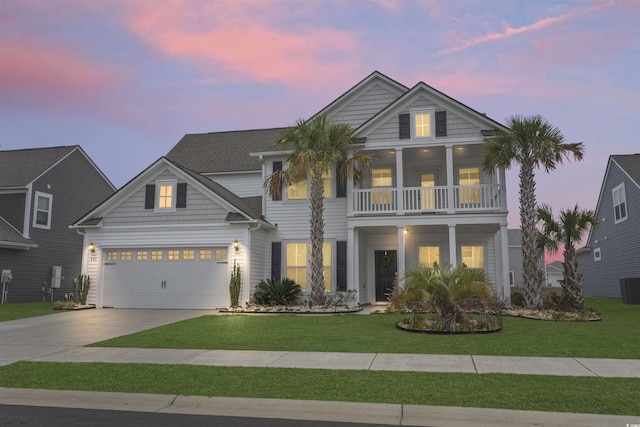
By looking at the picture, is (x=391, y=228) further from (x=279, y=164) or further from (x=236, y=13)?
(x=236, y=13)


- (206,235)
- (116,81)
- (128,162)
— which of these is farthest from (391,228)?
(128,162)

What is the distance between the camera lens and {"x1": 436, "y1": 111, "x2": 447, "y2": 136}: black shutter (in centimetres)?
1777

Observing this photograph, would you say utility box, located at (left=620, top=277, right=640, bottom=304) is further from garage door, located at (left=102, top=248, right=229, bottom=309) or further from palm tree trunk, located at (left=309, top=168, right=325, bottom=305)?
garage door, located at (left=102, top=248, right=229, bottom=309)

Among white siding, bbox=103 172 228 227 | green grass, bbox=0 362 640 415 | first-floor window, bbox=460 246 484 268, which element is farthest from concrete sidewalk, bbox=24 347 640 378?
first-floor window, bbox=460 246 484 268

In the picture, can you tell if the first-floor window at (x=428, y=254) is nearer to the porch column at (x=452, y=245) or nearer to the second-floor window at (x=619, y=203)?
the porch column at (x=452, y=245)

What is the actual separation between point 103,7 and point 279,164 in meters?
8.57

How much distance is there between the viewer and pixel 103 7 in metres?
17.4

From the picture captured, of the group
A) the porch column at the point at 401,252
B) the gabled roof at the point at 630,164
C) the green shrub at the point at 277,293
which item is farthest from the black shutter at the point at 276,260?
the gabled roof at the point at 630,164

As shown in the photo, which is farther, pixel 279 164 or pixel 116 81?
pixel 116 81

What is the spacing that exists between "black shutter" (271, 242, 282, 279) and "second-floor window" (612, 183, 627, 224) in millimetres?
17458

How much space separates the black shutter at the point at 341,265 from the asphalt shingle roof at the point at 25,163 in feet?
51.5

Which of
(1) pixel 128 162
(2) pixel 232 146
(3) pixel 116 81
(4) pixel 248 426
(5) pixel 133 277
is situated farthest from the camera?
(1) pixel 128 162

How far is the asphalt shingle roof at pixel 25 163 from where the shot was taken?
77.4 ft

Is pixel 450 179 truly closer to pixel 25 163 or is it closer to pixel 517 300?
pixel 517 300
